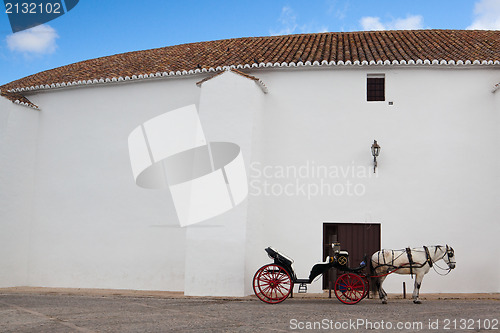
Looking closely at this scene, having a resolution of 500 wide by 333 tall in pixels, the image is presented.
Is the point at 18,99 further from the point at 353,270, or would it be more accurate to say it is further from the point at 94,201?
the point at 353,270

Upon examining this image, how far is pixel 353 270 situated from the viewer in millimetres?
10117

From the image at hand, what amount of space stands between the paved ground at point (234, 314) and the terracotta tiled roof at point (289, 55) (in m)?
5.11

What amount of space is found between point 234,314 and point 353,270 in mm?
2580

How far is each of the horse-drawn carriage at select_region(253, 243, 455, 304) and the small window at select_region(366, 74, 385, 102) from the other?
3738 millimetres

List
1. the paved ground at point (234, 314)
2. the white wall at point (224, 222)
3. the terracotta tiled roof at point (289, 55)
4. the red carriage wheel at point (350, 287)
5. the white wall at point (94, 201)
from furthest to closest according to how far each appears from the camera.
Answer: the white wall at point (94, 201), the terracotta tiled roof at point (289, 55), the white wall at point (224, 222), the red carriage wheel at point (350, 287), the paved ground at point (234, 314)

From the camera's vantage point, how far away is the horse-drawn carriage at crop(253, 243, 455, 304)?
10.1 m

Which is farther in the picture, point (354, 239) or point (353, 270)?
point (354, 239)

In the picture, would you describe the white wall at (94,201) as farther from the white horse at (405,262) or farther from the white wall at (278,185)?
the white horse at (405,262)

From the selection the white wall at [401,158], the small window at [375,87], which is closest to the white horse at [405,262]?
the white wall at [401,158]

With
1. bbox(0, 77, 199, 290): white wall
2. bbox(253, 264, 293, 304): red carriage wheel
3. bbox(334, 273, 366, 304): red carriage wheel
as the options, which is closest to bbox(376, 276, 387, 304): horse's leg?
bbox(334, 273, 366, 304): red carriage wheel

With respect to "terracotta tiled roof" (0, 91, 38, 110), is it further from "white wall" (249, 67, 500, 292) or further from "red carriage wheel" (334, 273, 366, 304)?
"red carriage wheel" (334, 273, 366, 304)

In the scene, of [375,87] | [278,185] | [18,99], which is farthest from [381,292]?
[18,99]

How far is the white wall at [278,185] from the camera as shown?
11859 millimetres

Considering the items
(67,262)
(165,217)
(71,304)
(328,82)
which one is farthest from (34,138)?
(328,82)
